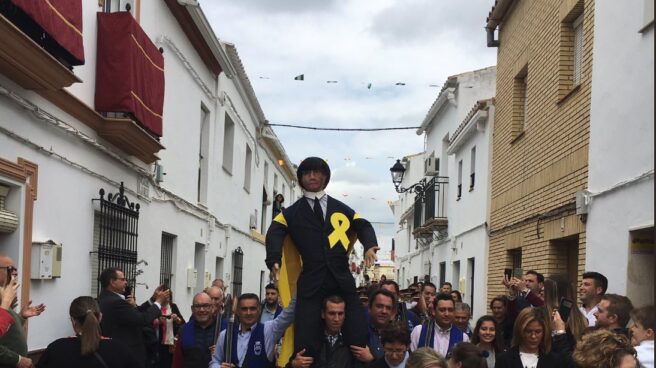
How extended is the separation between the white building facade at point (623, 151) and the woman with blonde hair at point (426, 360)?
3.41m

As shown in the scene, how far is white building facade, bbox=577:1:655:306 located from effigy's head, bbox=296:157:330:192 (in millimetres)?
3021

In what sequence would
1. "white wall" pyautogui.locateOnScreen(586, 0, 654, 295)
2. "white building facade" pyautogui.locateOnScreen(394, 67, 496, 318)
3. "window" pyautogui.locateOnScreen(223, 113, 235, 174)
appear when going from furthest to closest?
"window" pyautogui.locateOnScreen(223, 113, 235, 174) < "white building facade" pyautogui.locateOnScreen(394, 67, 496, 318) < "white wall" pyautogui.locateOnScreen(586, 0, 654, 295)

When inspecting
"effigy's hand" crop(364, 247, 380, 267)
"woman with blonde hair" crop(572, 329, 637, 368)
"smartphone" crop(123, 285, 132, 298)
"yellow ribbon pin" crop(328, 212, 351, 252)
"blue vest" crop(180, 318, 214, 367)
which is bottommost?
"blue vest" crop(180, 318, 214, 367)

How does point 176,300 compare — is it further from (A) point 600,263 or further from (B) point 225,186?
(A) point 600,263

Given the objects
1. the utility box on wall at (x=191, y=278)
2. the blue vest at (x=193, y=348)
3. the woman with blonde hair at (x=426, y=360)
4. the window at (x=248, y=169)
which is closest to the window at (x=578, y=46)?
the blue vest at (x=193, y=348)

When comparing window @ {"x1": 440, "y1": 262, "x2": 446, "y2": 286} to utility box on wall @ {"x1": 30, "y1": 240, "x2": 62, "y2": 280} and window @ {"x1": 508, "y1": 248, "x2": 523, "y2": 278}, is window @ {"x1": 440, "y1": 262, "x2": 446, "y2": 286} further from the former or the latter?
utility box on wall @ {"x1": 30, "y1": 240, "x2": 62, "y2": 280}

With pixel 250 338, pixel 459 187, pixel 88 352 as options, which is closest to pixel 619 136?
pixel 250 338

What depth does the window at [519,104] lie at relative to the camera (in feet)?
43.5

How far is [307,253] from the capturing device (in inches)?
235

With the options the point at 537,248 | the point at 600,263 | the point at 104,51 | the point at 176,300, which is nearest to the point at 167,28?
the point at 104,51

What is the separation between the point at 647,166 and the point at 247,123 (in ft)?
47.2

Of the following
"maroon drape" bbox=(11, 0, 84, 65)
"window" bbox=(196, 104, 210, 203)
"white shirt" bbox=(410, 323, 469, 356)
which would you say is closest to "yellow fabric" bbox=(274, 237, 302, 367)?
"white shirt" bbox=(410, 323, 469, 356)

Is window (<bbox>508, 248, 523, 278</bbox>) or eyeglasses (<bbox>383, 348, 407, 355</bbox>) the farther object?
window (<bbox>508, 248, 523, 278</bbox>)

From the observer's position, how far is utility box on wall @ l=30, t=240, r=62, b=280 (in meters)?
7.70
